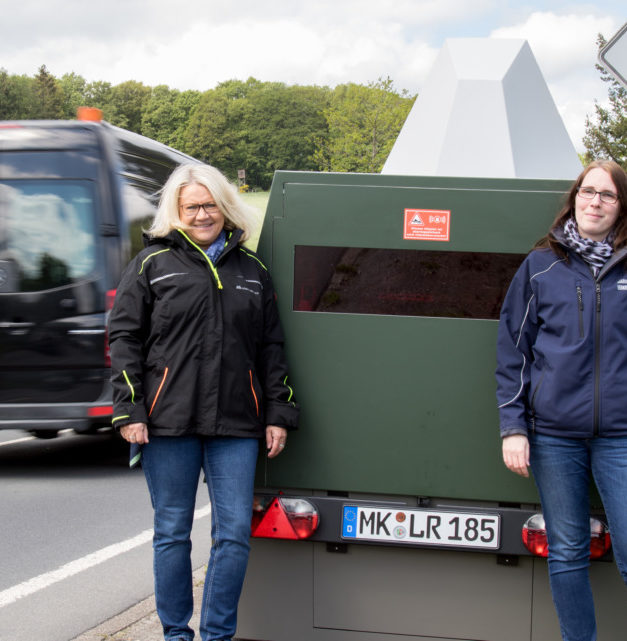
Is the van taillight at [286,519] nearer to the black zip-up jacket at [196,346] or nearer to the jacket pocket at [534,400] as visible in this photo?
the black zip-up jacket at [196,346]

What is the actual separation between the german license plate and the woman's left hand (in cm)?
32

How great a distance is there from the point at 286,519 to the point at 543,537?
895 millimetres

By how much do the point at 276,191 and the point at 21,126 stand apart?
5.34 metres

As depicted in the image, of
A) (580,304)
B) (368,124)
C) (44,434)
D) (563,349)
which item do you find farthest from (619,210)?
(368,124)

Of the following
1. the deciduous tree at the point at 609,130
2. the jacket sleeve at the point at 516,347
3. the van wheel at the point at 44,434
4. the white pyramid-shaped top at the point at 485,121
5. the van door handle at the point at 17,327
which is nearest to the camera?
the jacket sleeve at the point at 516,347

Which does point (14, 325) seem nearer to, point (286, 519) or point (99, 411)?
point (99, 411)

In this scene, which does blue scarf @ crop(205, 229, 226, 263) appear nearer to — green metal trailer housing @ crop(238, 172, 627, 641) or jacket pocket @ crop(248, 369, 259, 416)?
green metal trailer housing @ crop(238, 172, 627, 641)

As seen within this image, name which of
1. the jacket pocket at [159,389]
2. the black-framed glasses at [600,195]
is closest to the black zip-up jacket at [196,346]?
the jacket pocket at [159,389]

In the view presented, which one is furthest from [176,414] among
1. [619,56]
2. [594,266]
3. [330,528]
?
[619,56]

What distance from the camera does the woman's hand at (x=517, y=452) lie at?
2799 mm

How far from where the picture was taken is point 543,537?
9.64 ft

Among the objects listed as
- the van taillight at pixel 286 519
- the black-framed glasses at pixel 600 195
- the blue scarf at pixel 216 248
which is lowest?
the van taillight at pixel 286 519

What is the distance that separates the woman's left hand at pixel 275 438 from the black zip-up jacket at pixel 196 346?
3 cm

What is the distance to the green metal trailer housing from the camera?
2.98m
